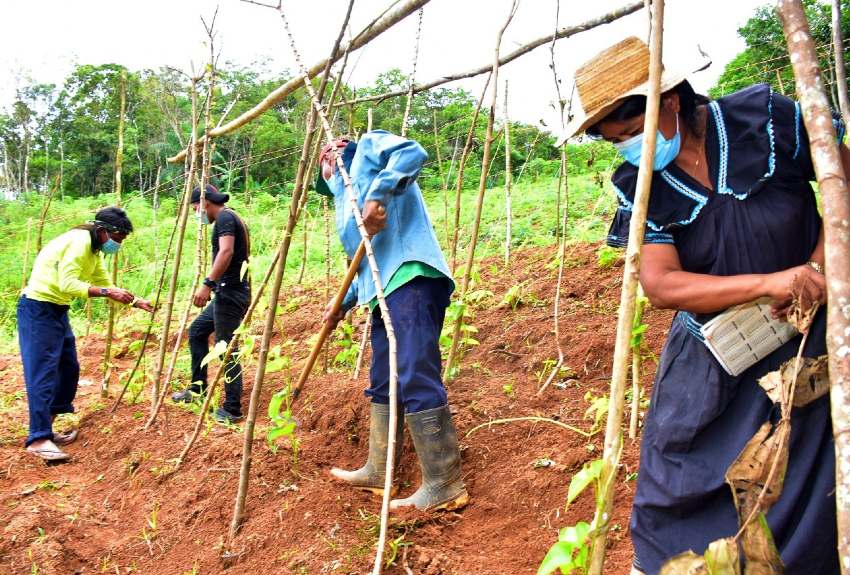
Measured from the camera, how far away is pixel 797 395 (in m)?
1.37

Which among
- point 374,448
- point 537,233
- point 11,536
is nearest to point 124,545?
point 11,536

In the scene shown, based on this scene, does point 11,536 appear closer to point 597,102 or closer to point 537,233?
point 597,102

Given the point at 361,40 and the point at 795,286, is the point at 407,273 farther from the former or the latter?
the point at 795,286

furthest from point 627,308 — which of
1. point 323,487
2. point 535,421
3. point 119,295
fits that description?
point 119,295

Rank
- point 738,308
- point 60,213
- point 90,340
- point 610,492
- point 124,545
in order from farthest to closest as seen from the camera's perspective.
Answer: point 60,213, point 90,340, point 124,545, point 738,308, point 610,492

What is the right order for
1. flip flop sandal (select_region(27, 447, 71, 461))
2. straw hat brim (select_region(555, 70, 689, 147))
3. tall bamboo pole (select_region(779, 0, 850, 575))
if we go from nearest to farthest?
tall bamboo pole (select_region(779, 0, 850, 575)) → straw hat brim (select_region(555, 70, 689, 147)) → flip flop sandal (select_region(27, 447, 71, 461))

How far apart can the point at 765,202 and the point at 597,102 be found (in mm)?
416

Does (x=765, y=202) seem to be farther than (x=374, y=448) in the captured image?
No

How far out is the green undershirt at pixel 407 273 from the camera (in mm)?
2773

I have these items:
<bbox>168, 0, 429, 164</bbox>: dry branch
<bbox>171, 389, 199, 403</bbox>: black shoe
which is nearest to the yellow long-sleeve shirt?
<bbox>171, 389, 199, 403</bbox>: black shoe

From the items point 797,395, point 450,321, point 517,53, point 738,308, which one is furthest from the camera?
point 450,321

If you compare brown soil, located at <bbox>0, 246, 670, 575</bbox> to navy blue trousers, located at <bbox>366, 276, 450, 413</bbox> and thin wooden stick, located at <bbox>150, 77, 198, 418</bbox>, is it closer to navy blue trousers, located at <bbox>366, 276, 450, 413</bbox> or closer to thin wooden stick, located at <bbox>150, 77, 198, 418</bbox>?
thin wooden stick, located at <bbox>150, 77, 198, 418</bbox>

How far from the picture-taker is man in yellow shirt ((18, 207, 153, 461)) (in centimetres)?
439

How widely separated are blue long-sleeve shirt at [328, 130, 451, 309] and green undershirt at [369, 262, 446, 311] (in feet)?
0.07
